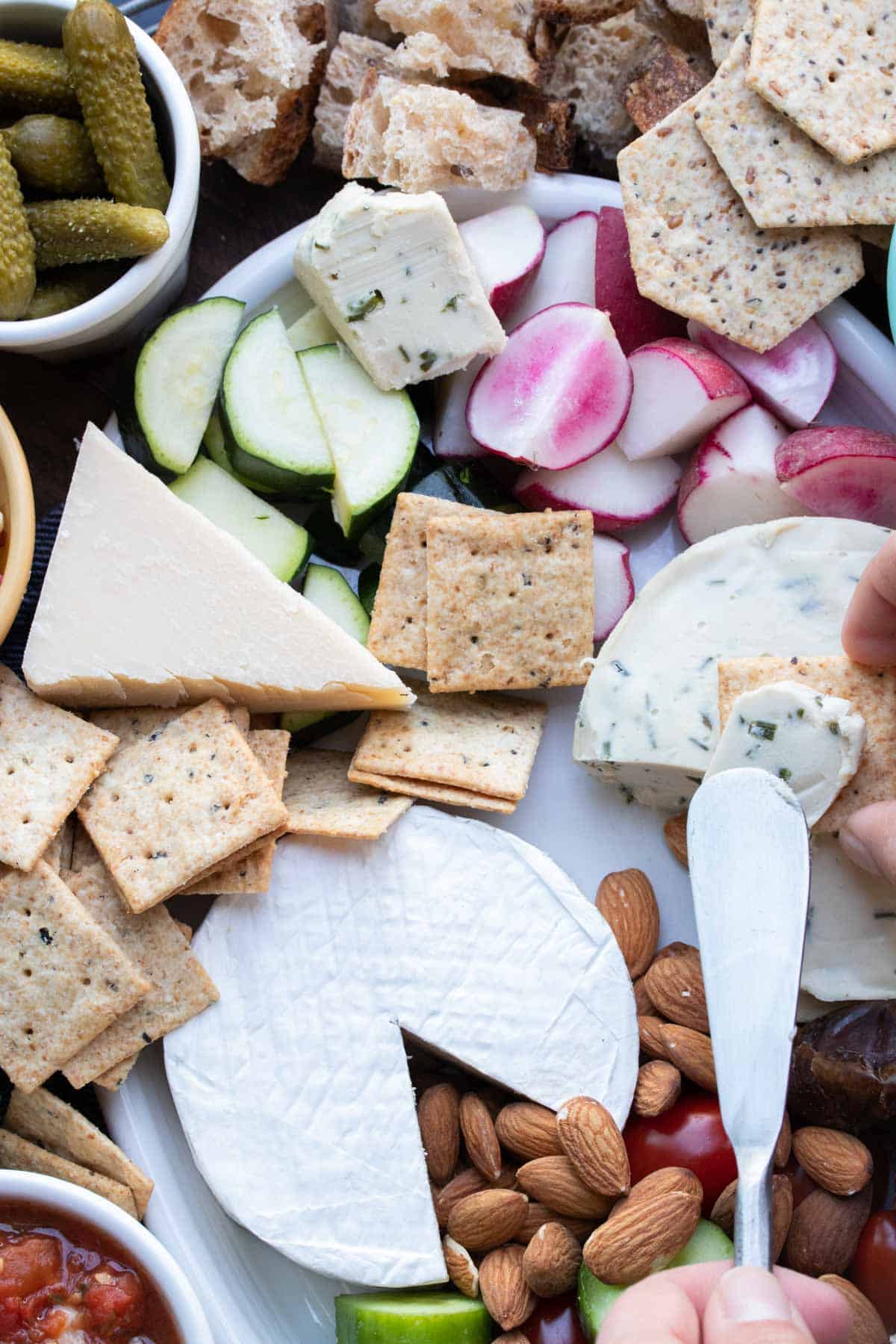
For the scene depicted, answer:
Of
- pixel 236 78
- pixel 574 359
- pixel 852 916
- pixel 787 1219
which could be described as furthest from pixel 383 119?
pixel 787 1219

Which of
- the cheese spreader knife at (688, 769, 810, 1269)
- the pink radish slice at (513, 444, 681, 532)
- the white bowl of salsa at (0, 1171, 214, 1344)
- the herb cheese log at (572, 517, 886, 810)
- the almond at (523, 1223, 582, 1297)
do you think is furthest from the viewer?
the pink radish slice at (513, 444, 681, 532)

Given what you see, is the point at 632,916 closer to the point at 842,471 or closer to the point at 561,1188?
the point at 561,1188

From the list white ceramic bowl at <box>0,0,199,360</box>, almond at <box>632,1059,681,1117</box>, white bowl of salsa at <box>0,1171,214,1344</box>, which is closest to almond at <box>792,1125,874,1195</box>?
almond at <box>632,1059,681,1117</box>

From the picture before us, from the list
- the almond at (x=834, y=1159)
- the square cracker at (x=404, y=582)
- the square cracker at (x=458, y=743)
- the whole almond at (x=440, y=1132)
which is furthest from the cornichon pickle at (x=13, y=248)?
the almond at (x=834, y=1159)

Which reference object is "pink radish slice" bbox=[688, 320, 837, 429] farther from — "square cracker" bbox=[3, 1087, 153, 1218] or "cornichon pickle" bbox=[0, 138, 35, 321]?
"square cracker" bbox=[3, 1087, 153, 1218]

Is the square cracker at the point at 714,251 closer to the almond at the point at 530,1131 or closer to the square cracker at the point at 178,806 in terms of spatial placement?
the square cracker at the point at 178,806

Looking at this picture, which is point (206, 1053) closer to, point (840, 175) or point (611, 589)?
point (611, 589)
